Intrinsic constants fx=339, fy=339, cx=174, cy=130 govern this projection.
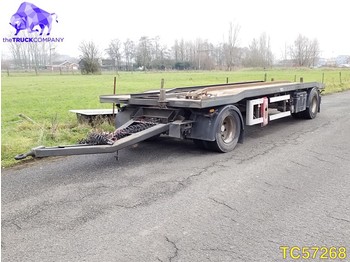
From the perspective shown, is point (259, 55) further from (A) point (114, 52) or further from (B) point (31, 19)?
(B) point (31, 19)

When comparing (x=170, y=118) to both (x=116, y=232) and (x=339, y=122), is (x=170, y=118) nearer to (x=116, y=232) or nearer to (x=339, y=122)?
(x=116, y=232)

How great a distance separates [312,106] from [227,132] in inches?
181

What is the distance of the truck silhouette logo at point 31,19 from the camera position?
502 inches

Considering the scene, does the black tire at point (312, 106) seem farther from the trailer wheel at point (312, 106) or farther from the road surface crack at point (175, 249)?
the road surface crack at point (175, 249)

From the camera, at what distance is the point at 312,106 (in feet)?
32.9

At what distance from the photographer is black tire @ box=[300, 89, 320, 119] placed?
970 cm

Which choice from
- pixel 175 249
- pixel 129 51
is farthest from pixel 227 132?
pixel 129 51

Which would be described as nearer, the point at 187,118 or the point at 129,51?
the point at 187,118

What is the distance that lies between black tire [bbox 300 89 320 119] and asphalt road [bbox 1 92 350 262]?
11.3 ft

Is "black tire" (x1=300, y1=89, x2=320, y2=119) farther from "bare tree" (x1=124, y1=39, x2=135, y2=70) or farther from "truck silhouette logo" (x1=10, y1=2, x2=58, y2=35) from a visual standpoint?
"bare tree" (x1=124, y1=39, x2=135, y2=70)

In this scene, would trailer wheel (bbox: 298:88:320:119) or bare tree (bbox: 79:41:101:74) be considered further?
bare tree (bbox: 79:41:101:74)

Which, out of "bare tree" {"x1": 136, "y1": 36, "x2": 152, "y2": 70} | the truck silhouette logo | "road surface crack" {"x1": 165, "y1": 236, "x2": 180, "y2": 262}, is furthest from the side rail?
"bare tree" {"x1": 136, "y1": 36, "x2": 152, "y2": 70}

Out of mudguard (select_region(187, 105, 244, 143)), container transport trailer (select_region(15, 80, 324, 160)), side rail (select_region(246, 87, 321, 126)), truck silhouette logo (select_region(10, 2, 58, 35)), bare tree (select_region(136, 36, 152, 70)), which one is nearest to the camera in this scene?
container transport trailer (select_region(15, 80, 324, 160))

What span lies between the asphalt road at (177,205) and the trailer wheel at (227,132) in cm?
18
